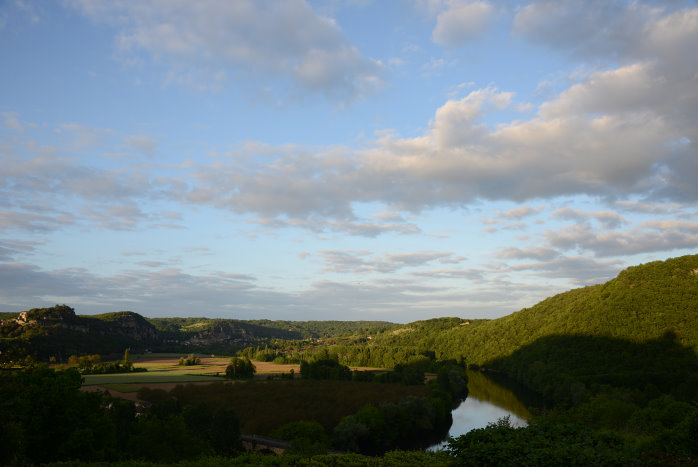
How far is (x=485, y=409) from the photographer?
9031 cm

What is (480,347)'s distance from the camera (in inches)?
7825

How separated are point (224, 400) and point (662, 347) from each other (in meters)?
107

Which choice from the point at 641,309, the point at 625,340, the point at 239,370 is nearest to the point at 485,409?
the point at 625,340

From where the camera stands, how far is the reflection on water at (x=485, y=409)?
7493cm

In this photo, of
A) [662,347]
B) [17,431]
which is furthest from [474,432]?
[662,347]

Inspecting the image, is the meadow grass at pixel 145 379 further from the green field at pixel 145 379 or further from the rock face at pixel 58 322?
the rock face at pixel 58 322

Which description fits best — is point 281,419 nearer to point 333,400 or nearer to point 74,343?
point 333,400

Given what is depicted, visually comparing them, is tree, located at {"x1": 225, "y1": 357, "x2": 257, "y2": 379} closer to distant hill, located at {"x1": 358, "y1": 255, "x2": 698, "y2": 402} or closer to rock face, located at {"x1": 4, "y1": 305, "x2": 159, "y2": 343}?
rock face, located at {"x1": 4, "y1": 305, "x2": 159, "y2": 343}

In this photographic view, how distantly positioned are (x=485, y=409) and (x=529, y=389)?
118 feet

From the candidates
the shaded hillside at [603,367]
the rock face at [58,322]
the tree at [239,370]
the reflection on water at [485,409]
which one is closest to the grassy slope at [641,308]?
the shaded hillside at [603,367]

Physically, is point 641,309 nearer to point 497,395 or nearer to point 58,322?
point 497,395

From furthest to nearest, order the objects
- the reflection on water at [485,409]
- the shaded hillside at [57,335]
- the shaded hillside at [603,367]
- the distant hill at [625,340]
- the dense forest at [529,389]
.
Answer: the shaded hillside at [57,335] → the distant hill at [625,340] → the shaded hillside at [603,367] → the reflection on water at [485,409] → the dense forest at [529,389]

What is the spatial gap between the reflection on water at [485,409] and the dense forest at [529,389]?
426 cm

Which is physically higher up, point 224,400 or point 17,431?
point 17,431
